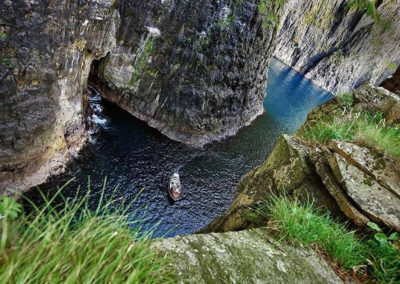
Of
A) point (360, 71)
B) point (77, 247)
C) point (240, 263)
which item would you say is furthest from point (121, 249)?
point (360, 71)

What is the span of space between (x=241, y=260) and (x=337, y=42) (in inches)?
3867

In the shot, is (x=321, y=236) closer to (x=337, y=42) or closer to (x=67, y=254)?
(x=67, y=254)

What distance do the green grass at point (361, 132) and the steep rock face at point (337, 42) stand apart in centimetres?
7812

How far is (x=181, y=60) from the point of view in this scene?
82.0 ft

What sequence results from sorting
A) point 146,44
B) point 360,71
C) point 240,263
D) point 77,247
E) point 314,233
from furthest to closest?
point 360,71 < point 146,44 < point 314,233 < point 240,263 < point 77,247

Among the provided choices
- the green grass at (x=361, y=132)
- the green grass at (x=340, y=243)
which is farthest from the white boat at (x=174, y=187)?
the green grass at (x=340, y=243)

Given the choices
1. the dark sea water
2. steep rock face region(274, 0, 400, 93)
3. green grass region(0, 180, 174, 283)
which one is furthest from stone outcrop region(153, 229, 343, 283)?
steep rock face region(274, 0, 400, 93)

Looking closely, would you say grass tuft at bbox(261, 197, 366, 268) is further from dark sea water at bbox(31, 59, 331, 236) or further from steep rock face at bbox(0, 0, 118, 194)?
steep rock face at bbox(0, 0, 118, 194)

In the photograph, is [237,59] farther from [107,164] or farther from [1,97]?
[1,97]

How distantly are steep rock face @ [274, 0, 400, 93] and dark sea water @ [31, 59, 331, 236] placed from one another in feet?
215

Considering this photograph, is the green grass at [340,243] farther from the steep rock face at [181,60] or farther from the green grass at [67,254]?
the steep rock face at [181,60]

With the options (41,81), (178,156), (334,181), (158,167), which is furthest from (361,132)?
(178,156)

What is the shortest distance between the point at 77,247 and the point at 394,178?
5877mm

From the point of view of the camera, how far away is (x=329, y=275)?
370 centimetres
